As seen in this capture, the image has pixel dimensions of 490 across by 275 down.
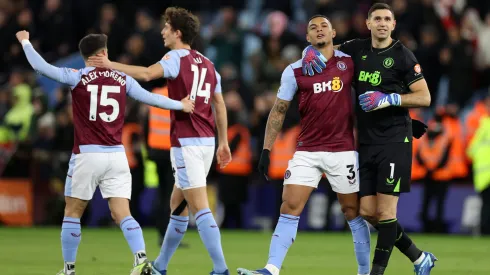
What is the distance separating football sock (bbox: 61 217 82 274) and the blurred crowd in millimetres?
8225

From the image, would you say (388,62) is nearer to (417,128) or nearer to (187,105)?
(417,128)

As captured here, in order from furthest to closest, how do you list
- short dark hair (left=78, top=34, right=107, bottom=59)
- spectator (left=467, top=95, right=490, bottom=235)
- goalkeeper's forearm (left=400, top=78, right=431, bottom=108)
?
spectator (left=467, top=95, right=490, bottom=235) < short dark hair (left=78, top=34, right=107, bottom=59) < goalkeeper's forearm (left=400, top=78, right=431, bottom=108)

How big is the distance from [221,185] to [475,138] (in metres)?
4.61

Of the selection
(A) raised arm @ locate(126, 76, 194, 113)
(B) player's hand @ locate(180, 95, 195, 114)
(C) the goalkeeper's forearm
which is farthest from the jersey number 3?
(C) the goalkeeper's forearm

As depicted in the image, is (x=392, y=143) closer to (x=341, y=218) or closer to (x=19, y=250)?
(x=19, y=250)

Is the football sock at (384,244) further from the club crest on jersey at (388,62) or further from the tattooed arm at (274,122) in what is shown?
the club crest on jersey at (388,62)

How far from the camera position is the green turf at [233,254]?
1151 centimetres

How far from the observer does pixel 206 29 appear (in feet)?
73.7

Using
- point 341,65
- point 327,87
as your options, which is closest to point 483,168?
point 341,65

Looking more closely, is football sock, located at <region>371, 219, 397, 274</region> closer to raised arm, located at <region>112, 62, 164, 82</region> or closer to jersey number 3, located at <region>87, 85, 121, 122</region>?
raised arm, located at <region>112, 62, 164, 82</region>

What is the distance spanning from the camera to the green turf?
453 inches

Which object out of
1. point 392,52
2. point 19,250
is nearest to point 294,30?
point 19,250

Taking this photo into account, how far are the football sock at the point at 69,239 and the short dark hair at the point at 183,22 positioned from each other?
2.04 m

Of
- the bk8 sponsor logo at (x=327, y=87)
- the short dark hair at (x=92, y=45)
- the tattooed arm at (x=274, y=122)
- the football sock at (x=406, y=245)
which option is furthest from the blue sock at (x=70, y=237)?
the football sock at (x=406, y=245)
